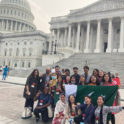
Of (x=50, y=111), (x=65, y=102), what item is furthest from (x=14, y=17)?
(x=65, y=102)

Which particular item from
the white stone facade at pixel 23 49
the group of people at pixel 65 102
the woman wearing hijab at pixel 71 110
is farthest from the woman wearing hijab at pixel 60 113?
the white stone facade at pixel 23 49

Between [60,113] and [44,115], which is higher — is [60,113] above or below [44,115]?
above

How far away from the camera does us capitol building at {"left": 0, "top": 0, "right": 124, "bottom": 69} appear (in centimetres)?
3681

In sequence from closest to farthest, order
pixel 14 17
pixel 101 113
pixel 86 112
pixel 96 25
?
pixel 101 113 < pixel 86 112 < pixel 96 25 < pixel 14 17

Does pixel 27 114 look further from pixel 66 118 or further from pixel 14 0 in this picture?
pixel 14 0

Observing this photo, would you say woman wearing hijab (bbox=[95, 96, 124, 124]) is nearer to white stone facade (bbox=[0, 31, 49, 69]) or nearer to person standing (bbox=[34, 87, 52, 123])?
person standing (bbox=[34, 87, 52, 123])

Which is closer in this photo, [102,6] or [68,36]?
[102,6]

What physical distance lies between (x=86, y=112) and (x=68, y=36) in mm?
40331

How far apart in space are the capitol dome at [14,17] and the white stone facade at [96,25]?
128ft

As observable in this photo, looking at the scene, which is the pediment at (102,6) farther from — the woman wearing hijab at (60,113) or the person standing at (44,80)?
the woman wearing hijab at (60,113)

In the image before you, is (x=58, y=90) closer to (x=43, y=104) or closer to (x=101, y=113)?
(x=43, y=104)

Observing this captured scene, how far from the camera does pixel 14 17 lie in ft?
265

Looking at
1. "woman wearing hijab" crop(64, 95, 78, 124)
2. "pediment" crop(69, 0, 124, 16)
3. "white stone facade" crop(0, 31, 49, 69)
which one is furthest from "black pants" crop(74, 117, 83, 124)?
"white stone facade" crop(0, 31, 49, 69)

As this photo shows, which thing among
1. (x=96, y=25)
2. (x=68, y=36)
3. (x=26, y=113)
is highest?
(x=96, y=25)
